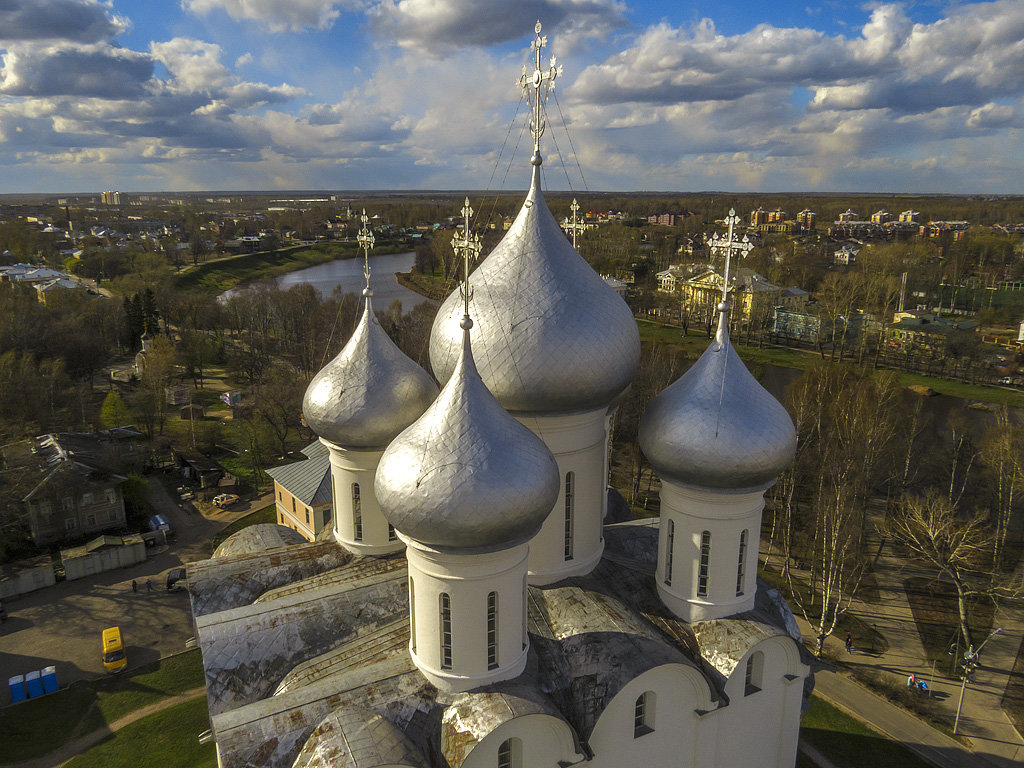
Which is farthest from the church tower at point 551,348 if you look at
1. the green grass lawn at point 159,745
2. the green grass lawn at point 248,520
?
the green grass lawn at point 248,520

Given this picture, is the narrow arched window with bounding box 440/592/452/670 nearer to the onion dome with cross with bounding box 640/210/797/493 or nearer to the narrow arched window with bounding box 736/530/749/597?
the onion dome with cross with bounding box 640/210/797/493

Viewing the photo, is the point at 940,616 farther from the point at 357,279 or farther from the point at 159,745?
the point at 357,279

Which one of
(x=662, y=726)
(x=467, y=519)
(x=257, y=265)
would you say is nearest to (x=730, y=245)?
(x=467, y=519)

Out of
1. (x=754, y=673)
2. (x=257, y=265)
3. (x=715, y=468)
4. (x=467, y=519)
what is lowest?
(x=754, y=673)

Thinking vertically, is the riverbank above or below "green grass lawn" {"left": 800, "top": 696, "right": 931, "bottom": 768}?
above

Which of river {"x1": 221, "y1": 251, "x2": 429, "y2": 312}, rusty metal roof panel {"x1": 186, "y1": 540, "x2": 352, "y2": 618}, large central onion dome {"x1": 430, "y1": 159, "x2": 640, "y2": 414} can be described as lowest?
river {"x1": 221, "y1": 251, "x2": 429, "y2": 312}

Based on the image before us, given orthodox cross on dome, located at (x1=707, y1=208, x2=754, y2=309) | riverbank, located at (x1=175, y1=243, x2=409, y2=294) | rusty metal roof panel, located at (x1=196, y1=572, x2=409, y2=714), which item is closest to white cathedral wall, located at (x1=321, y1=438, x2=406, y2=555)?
rusty metal roof panel, located at (x1=196, y1=572, x2=409, y2=714)
